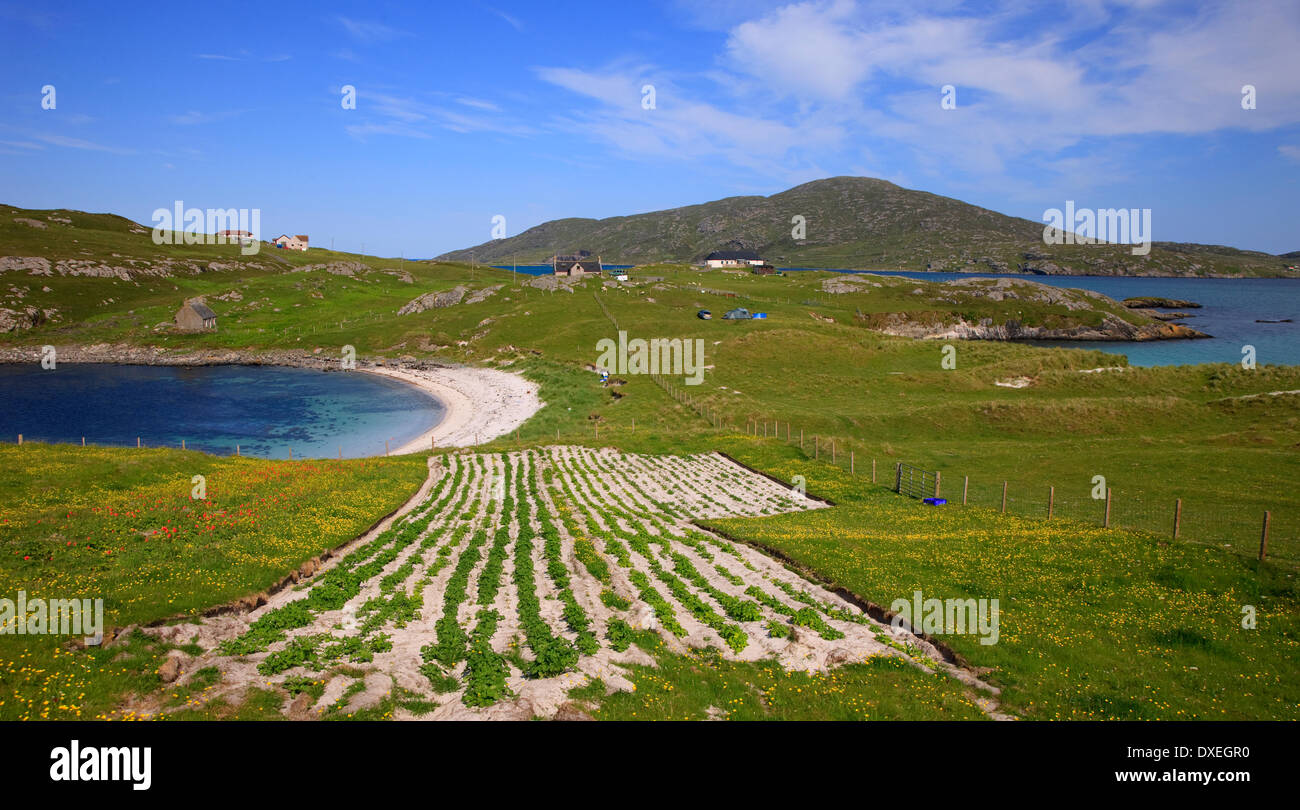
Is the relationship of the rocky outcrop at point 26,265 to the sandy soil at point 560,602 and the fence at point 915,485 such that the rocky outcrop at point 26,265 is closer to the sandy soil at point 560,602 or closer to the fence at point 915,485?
the sandy soil at point 560,602

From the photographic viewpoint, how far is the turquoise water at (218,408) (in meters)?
74.1

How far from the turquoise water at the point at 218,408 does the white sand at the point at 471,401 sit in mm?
2612

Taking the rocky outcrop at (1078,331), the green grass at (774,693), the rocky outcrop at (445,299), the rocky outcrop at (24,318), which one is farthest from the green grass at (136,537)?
the rocky outcrop at (1078,331)

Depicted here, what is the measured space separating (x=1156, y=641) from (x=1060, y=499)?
21.2 metres

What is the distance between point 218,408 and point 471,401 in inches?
1456

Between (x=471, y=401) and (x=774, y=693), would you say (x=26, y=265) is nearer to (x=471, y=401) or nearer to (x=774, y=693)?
(x=471, y=401)

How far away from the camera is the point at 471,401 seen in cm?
9338

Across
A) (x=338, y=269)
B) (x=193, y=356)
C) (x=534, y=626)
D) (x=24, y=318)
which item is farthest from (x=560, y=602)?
(x=338, y=269)

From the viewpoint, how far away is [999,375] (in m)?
79.2

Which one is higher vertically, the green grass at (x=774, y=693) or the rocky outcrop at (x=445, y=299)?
the rocky outcrop at (x=445, y=299)
